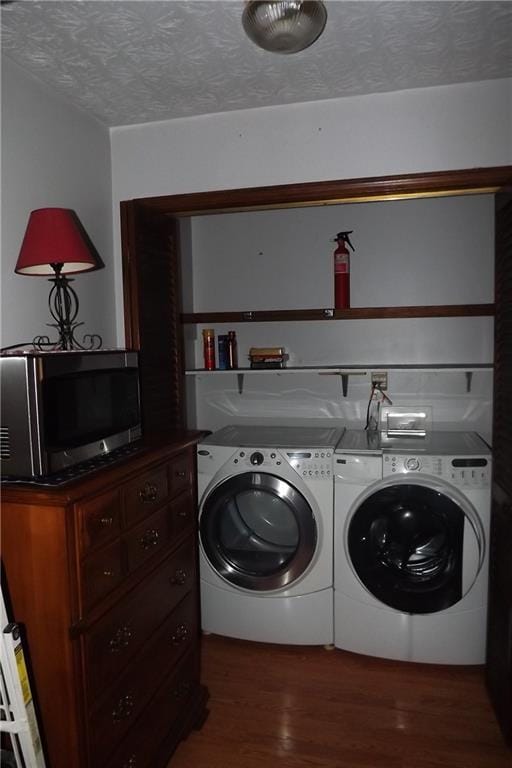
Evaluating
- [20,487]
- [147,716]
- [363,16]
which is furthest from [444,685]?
[363,16]

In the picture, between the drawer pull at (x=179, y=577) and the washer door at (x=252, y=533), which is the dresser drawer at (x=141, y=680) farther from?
the washer door at (x=252, y=533)

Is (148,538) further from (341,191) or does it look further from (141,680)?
(341,191)

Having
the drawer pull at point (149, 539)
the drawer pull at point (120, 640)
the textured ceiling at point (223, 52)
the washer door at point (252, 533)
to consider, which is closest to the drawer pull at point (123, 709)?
the drawer pull at point (120, 640)

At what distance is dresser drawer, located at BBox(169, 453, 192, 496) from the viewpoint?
176 centimetres

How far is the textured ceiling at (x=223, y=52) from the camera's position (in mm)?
1434

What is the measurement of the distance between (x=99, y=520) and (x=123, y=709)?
580mm

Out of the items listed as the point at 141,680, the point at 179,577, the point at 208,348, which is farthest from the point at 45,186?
the point at 141,680

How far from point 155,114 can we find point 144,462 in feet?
4.75

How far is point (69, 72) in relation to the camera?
1737 millimetres

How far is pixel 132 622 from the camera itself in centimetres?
149

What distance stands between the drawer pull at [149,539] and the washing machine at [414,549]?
100 cm

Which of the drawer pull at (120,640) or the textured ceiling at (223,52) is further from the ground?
the textured ceiling at (223,52)

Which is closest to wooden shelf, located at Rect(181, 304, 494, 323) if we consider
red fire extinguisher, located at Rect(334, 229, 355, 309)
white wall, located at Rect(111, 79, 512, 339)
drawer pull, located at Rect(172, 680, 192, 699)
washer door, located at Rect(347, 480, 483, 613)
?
red fire extinguisher, located at Rect(334, 229, 355, 309)

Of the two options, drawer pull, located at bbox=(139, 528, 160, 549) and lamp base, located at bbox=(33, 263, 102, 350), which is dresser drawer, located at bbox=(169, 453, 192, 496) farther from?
lamp base, located at bbox=(33, 263, 102, 350)
